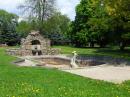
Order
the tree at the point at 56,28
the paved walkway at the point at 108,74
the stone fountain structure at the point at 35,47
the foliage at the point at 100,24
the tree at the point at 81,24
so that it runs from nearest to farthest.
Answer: the paved walkway at the point at 108,74
the foliage at the point at 100,24
the stone fountain structure at the point at 35,47
the tree at the point at 81,24
the tree at the point at 56,28

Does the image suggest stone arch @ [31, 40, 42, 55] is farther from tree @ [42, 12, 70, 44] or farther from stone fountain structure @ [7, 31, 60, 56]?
tree @ [42, 12, 70, 44]

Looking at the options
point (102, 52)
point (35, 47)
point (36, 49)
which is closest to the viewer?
point (35, 47)

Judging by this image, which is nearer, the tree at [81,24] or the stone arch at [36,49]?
the stone arch at [36,49]

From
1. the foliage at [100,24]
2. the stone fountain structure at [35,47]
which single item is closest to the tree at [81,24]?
the foliage at [100,24]

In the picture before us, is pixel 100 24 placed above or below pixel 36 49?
above

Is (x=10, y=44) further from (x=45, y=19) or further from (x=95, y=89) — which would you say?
(x=95, y=89)

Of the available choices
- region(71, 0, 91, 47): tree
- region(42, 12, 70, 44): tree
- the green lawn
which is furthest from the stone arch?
region(42, 12, 70, 44): tree

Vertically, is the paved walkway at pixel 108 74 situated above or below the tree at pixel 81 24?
below

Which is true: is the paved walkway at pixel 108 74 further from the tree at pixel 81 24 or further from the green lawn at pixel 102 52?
the tree at pixel 81 24

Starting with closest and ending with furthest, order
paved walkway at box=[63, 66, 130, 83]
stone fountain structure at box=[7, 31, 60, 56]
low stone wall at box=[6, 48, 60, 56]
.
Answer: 1. paved walkway at box=[63, 66, 130, 83]
2. low stone wall at box=[6, 48, 60, 56]
3. stone fountain structure at box=[7, 31, 60, 56]

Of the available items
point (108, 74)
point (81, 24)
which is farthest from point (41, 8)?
point (108, 74)

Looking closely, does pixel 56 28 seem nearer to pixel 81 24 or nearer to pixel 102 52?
pixel 81 24

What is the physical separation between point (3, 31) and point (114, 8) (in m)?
42.3

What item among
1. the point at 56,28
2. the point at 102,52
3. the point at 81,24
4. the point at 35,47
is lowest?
the point at 102,52
